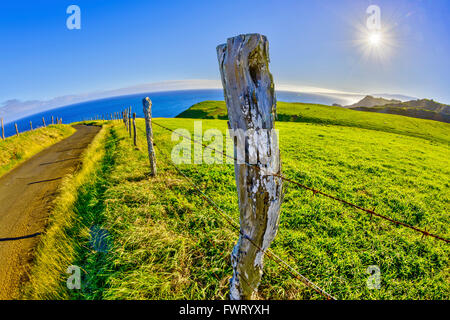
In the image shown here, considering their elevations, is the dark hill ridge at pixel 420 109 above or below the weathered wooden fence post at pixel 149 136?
above

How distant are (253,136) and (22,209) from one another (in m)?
9.14

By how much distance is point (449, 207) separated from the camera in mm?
7438

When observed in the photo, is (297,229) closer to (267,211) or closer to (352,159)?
(267,211)

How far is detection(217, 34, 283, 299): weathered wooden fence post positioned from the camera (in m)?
1.90

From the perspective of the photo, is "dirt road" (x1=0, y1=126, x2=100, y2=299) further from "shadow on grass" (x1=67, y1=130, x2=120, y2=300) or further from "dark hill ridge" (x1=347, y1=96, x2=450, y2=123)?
"dark hill ridge" (x1=347, y1=96, x2=450, y2=123)

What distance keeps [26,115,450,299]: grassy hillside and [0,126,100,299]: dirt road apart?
0.87 m

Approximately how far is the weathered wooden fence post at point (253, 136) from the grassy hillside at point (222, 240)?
64 centimetres

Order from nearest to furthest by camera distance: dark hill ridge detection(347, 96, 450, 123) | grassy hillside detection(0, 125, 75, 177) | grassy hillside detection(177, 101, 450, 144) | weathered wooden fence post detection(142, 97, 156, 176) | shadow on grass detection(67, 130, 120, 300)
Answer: shadow on grass detection(67, 130, 120, 300)
weathered wooden fence post detection(142, 97, 156, 176)
grassy hillside detection(0, 125, 75, 177)
grassy hillside detection(177, 101, 450, 144)
dark hill ridge detection(347, 96, 450, 123)

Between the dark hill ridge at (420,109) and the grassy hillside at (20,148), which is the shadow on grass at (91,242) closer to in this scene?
the grassy hillside at (20,148)

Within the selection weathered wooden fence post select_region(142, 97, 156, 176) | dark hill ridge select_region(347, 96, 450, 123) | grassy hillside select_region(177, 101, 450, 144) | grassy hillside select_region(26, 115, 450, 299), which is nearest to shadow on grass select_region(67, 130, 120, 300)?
grassy hillside select_region(26, 115, 450, 299)

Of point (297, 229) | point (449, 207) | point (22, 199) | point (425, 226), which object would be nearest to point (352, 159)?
point (449, 207)

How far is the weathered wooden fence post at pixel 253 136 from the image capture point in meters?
1.90

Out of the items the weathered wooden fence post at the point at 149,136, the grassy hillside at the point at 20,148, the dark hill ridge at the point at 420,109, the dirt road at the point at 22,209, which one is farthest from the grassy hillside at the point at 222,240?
the dark hill ridge at the point at 420,109
